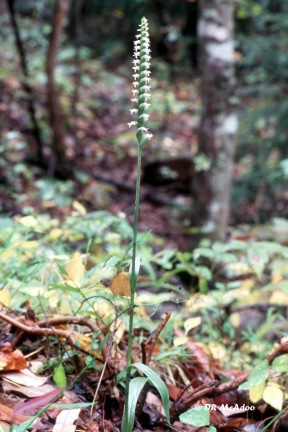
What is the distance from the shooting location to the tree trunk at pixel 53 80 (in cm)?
556

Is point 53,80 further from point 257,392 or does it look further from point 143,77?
point 257,392

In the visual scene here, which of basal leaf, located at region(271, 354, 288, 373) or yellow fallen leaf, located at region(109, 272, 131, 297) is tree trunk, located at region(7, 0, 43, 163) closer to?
yellow fallen leaf, located at region(109, 272, 131, 297)

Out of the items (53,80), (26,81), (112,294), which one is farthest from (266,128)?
(112,294)

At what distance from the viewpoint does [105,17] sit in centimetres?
1230

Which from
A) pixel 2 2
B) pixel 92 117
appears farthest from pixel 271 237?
pixel 2 2

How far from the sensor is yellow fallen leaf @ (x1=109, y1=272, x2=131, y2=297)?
3.37 feet

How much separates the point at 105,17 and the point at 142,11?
1.54 metres

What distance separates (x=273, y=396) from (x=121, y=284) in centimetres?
52

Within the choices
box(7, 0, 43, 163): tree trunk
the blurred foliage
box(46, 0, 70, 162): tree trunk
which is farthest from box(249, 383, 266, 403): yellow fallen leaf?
box(7, 0, 43, 163): tree trunk

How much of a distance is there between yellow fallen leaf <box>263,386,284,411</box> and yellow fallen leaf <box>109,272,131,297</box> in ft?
1.56

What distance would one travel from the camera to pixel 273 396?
3.40ft

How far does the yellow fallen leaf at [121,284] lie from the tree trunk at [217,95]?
3.52 metres

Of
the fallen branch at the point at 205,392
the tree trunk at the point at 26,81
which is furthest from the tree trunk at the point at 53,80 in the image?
the fallen branch at the point at 205,392

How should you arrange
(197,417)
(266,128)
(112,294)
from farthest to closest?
(266,128) → (112,294) → (197,417)
